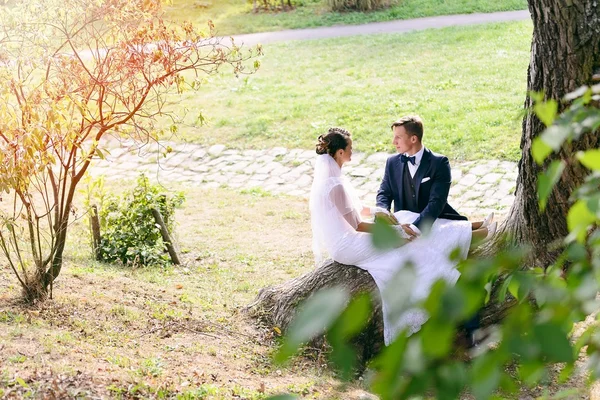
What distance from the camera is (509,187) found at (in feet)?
36.0

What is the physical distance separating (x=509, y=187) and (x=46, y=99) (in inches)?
275

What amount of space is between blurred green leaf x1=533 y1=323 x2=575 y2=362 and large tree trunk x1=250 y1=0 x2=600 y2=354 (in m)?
4.06

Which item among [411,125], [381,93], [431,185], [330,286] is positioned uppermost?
[411,125]

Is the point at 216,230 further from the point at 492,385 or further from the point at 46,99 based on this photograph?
the point at 492,385

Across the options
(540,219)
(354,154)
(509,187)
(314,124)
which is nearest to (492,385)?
(540,219)

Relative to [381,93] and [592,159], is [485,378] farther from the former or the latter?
Answer: [381,93]

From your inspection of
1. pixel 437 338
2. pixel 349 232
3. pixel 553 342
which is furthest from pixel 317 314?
pixel 349 232

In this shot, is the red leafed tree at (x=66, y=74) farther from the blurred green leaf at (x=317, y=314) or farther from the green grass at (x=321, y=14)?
the green grass at (x=321, y=14)

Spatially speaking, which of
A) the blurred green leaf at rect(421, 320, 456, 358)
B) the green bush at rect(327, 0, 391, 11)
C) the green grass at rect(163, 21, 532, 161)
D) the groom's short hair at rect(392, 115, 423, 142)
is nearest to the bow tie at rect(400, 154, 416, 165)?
the groom's short hair at rect(392, 115, 423, 142)

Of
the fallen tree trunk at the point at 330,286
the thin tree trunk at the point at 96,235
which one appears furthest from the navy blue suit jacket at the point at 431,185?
the thin tree trunk at the point at 96,235

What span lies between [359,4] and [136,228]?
1636cm

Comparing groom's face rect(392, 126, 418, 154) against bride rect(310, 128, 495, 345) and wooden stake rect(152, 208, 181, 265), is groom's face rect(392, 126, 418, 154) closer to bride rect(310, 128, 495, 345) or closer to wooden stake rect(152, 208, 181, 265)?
bride rect(310, 128, 495, 345)

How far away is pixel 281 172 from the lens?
12727mm

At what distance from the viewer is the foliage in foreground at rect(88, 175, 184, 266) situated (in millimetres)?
8609
